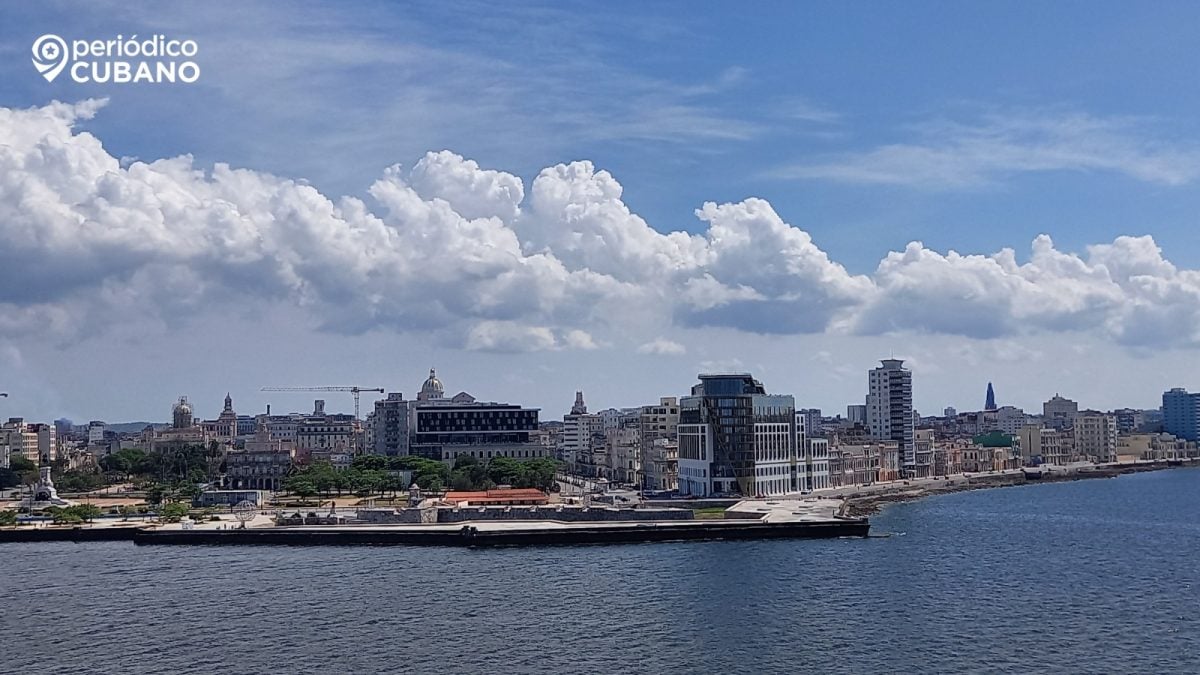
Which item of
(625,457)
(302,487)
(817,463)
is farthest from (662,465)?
(302,487)

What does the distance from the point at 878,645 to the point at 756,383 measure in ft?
200

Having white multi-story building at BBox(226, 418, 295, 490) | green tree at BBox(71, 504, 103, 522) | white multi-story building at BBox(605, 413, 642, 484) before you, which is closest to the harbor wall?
green tree at BBox(71, 504, 103, 522)

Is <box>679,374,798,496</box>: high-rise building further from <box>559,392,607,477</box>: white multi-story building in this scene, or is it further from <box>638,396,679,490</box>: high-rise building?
<box>559,392,607,477</box>: white multi-story building

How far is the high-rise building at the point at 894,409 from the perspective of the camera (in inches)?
5753

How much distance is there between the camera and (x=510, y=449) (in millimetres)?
147000

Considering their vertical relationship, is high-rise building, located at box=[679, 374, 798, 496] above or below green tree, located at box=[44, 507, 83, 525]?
above

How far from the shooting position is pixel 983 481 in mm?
143875

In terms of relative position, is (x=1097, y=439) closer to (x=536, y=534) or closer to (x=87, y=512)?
(x=536, y=534)

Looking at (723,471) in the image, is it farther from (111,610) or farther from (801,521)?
(111,610)

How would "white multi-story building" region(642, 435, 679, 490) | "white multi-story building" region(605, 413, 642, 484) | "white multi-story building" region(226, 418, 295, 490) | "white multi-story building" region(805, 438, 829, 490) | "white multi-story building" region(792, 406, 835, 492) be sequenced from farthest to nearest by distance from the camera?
1. "white multi-story building" region(605, 413, 642, 484)
2. "white multi-story building" region(226, 418, 295, 490)
3. "white multi-story building" region(642, 435, 679, 490)
4. "white multi-story building" region(805, 438, 829, 490)
5. "white multi-story building" region(792, 406, 835, 492)

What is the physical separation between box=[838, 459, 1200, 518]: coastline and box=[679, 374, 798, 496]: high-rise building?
7.46 metres

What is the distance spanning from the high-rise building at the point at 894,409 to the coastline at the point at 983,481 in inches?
226

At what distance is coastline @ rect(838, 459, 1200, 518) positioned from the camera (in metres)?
102

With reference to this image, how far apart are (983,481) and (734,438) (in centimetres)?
5808
